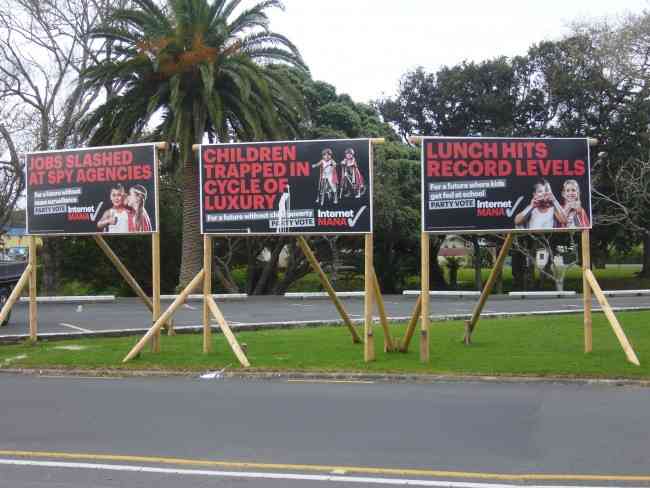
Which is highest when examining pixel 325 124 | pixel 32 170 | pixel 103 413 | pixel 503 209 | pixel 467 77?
pixel 467 77

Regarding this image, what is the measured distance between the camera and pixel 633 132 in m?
38.9

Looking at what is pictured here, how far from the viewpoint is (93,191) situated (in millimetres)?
14203

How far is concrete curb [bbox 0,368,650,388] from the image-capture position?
1086 cm

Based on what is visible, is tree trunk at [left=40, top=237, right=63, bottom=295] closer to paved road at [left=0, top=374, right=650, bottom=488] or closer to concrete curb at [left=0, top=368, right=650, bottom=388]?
concrete curb at [left=0, top=368, right=650, bottom=388]

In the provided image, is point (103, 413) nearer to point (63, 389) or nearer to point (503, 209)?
point (63, 389)

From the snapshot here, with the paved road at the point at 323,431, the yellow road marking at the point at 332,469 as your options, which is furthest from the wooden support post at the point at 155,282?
the yellow road marking at the point at 332,469

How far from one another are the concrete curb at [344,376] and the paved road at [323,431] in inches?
11.4

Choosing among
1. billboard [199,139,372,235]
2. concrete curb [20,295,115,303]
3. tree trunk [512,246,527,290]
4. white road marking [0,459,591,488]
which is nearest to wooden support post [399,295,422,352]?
billboard [199,139,372,235]

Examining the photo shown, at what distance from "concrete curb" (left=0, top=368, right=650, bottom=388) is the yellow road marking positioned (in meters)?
4.80

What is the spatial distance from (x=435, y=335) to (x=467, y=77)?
31264 mm

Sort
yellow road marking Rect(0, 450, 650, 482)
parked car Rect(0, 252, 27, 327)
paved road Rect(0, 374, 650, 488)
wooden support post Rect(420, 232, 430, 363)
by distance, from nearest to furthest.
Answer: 1. yellow road marking Rect(0, 450, 650, 482)
2. paved road Rect(0, 374, 650, 488)
3. wooden support post Rect(420, 232, 430, 363)
4. parked car Rect(0, 252, 27, 327)

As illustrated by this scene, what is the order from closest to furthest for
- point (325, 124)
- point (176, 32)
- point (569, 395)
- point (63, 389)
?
point (569, 395) → point (63, 389) → point (176, 32) → point (325, 124)

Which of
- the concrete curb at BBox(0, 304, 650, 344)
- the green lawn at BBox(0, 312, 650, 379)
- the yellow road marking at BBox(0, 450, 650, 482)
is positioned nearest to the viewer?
the yellow road marking at BBox(0, 450, 650, 482)

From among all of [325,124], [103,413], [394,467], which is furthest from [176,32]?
[394,467]
